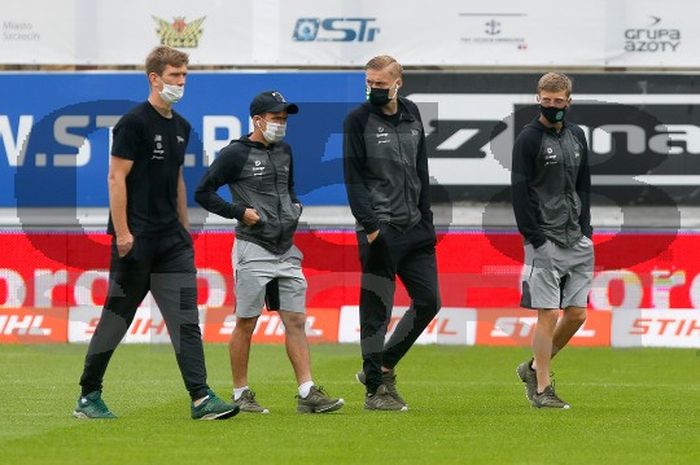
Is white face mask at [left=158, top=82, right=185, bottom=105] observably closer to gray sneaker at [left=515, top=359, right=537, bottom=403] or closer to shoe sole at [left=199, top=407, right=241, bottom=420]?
shoe sole at [left=199, top=407, right=241, bottom=420]

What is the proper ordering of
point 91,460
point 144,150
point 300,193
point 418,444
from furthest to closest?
1. point 300,193
2. point 144,150
3. point 418,444
4. point 91,460

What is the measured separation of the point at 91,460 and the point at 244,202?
3123 mm

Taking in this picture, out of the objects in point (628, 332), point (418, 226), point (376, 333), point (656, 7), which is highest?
point (656, 7)

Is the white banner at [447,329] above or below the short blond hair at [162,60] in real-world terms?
below

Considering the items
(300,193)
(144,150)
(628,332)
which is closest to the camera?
(144,150)

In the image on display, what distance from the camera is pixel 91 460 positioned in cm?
907

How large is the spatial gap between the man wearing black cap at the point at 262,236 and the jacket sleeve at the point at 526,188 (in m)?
1.62

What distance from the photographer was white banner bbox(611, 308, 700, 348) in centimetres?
1834

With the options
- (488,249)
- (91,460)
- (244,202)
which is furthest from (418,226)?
(488,249)

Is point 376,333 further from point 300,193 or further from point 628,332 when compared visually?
point 300,193

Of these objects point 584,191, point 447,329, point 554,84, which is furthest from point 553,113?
point 447,329

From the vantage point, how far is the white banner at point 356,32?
20812 mm

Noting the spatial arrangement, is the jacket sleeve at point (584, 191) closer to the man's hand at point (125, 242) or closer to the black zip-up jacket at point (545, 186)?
the black zip-up jacket at point (545, 186)

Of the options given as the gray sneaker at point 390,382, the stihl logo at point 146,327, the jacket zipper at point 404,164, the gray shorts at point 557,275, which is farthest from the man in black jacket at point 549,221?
the stihl logo at point 146,327
